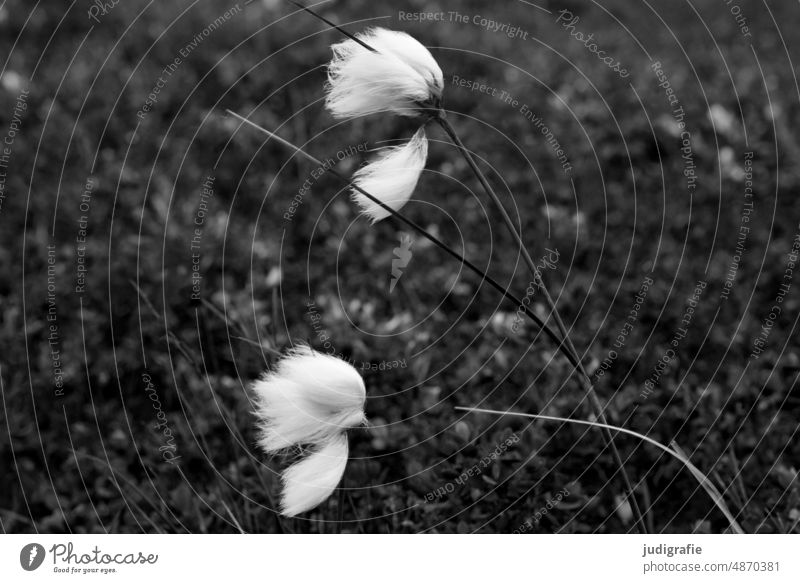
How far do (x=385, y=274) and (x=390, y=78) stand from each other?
67.1 inches

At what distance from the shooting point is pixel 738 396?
3023 mm

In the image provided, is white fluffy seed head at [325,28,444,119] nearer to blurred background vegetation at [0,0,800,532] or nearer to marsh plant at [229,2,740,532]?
marsh plant at [229,2,740,532]

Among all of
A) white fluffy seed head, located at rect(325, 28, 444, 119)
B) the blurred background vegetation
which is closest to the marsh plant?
white fluffy seed head, located at rect(325, 28, 444, 119)

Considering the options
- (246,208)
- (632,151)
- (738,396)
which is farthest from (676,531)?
(246,208)

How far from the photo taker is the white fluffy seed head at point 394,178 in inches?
79.7

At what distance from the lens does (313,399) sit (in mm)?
2051

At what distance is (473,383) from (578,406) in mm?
396

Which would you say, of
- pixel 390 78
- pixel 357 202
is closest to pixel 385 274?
pixel 357 202

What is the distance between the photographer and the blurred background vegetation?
2.82 metres

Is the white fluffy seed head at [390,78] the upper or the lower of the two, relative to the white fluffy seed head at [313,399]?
upper

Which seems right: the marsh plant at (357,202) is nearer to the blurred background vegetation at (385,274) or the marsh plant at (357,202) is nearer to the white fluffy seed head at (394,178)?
the white fluffy seed head at (394,178)
